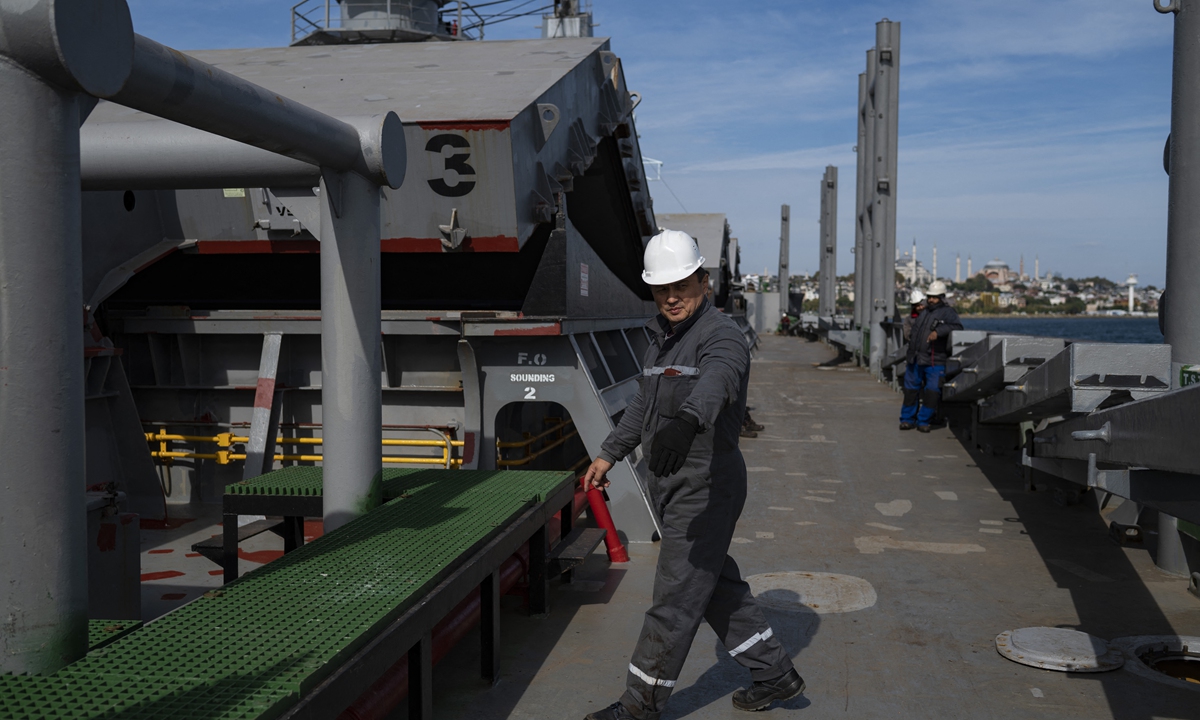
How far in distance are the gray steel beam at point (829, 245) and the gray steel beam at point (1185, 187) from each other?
3407 centimetres

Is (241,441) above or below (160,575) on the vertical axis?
above

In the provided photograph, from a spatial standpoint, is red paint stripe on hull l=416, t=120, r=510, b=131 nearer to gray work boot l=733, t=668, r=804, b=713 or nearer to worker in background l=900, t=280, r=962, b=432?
gray work boot l=733, t=668, r=804, b=713

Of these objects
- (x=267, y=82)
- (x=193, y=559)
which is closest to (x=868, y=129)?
(x=267, y=82)

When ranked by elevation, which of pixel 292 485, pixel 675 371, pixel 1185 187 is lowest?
pixel 292 485

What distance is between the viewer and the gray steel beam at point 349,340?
13.7ft

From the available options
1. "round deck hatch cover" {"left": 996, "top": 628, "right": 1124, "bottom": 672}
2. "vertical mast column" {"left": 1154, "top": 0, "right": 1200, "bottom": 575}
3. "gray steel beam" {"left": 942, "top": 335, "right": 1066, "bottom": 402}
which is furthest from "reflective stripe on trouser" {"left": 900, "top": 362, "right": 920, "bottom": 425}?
"round deck hatch cover" {"left": 996, "top": 628, "right": 1124, "bottom": 672}

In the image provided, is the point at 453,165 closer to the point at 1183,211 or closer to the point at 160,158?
the point at 160,158

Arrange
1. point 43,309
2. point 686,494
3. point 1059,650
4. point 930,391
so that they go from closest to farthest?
1. point 43,309
2. point 686,494
3. point 1059,650
4. point 930,391

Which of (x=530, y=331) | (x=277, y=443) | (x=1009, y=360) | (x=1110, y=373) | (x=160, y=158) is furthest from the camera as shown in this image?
(x=277, y=443)

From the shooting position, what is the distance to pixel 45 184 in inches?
→ 93.9

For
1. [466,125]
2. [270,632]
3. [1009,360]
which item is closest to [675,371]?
[270,632]

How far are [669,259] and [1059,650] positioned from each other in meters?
2.55

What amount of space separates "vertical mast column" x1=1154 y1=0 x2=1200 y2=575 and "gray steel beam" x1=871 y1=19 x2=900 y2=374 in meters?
13.7

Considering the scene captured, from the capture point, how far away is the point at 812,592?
17.6 feet
